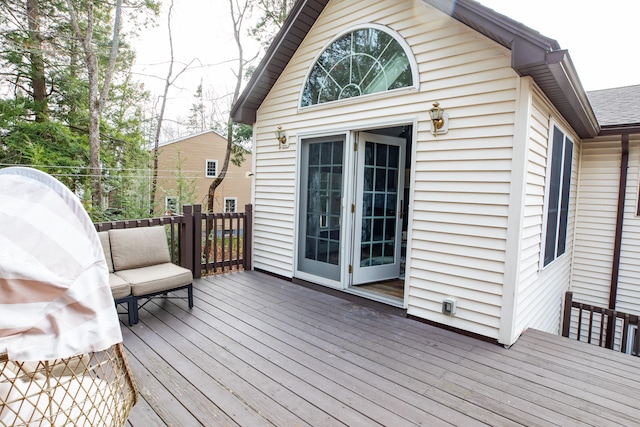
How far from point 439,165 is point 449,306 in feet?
4.76

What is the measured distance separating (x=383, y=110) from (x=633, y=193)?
4374mm

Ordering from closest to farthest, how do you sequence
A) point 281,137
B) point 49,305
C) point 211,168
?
point 49,305, point 281,137, point 211,168

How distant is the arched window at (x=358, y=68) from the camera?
3.98m

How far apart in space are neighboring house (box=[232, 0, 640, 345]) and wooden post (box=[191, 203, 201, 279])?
994 mm

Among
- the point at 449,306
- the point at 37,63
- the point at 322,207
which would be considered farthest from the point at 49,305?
the point at 37,63

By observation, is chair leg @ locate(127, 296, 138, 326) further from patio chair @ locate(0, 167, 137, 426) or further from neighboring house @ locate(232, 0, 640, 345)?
patio chair @ locate(0, 167, 137, 426)

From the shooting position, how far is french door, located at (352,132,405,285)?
15.0 feet

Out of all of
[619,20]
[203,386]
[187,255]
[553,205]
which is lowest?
[203,386]

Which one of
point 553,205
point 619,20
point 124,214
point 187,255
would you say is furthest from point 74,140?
point 619,20

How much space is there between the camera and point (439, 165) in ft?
11.9

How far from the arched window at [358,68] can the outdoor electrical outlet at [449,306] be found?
92.7 inches

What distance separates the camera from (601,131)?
517cm

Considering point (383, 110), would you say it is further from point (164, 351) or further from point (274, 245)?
point (164, 351)

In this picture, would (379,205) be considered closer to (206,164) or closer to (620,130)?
(620,130)
